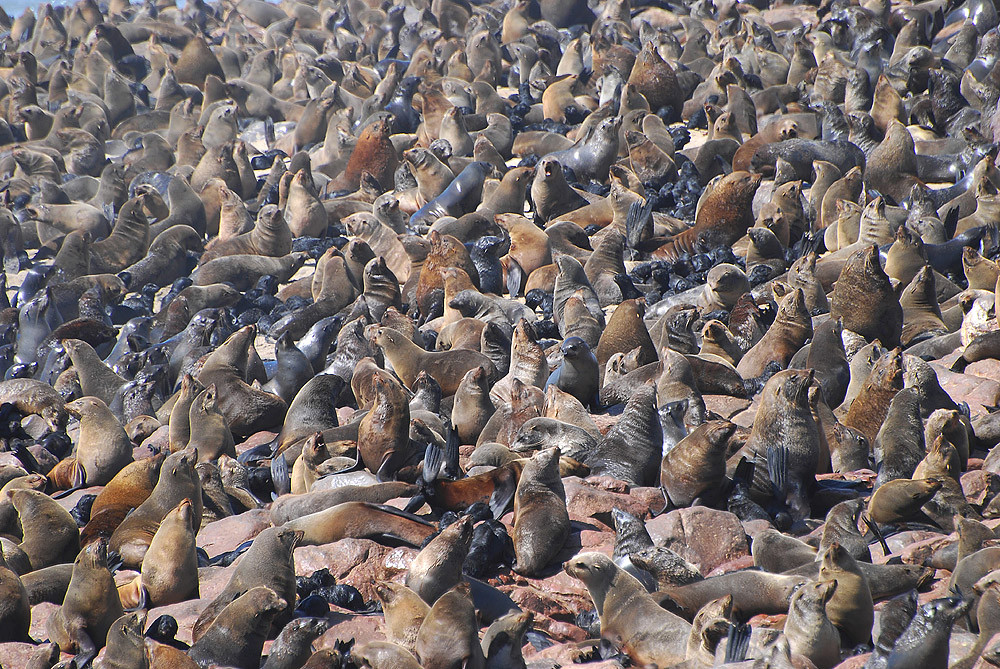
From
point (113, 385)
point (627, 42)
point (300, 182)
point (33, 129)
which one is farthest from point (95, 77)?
point (113, 385)

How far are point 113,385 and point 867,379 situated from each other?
7894 mm

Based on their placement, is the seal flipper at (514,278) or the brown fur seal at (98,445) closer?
the brown fur seal at (98,445)

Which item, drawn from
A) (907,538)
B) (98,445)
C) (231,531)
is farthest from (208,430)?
(907,538)

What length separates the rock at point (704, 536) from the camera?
5586 millimetres

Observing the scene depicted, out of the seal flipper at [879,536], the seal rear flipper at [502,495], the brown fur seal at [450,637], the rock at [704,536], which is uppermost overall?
the brown fur seal at [450,637]

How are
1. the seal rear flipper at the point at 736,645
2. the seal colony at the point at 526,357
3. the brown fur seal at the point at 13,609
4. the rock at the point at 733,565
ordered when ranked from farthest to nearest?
1. the brown fur seal at the point at 13,609
2. the rock at the point at 733,565
3. the seal colony at the point at 526,357
4. the seal rear flipper at the point at 736,645

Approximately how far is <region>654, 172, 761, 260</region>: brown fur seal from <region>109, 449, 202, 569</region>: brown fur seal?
6537mm

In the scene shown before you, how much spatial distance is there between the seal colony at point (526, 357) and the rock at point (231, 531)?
29 millimetres

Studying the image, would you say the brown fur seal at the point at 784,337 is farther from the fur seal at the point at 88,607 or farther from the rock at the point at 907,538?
the fur seal at the point at 88,607

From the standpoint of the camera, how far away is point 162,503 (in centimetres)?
695

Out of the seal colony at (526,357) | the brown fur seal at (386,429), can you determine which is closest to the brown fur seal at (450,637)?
the seal colony at (526,357)

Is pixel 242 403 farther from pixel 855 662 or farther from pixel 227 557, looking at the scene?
pixel 855 662

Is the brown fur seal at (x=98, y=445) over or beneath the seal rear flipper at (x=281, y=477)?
beneath

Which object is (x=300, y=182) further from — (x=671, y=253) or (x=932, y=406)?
(x=932, y=406)
